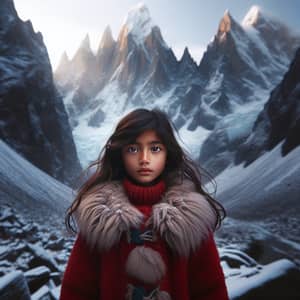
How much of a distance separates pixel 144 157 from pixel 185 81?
3218 millimetres

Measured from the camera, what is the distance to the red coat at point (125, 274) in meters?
1.04

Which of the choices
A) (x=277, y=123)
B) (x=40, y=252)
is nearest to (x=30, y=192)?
(x=40, y=252)

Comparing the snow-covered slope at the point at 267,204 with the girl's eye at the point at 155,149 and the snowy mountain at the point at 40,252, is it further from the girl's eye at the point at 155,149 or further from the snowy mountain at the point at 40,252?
the girl's eye at the point at 155,149

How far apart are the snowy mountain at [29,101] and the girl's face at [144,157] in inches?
86.9

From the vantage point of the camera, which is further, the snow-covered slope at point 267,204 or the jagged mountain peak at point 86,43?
the jagged mountain peak at point 86,43

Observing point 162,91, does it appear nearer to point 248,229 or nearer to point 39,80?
point 39,80

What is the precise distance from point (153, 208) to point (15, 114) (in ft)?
10.2

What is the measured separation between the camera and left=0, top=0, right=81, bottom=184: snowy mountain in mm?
3377

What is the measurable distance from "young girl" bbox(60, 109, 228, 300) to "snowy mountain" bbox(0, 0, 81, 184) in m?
2.22

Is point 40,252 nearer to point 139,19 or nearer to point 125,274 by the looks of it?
point 125,274

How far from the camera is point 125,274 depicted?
3.40 feet

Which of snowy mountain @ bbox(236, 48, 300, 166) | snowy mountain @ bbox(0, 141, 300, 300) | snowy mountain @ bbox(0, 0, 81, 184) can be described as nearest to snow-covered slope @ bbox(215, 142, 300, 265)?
snowy mountain @ bbox(0, 141, 300, 300)

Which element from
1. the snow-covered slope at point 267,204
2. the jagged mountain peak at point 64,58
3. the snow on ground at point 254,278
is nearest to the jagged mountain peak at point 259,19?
the snow-covered slope at point 267,204

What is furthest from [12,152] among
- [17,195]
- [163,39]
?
[163,39]
